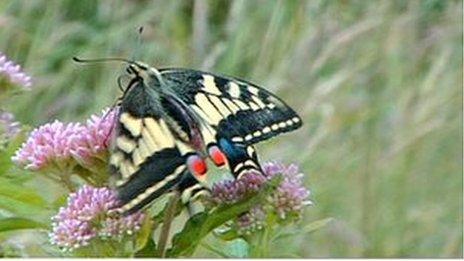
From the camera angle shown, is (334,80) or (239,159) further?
(334,80)

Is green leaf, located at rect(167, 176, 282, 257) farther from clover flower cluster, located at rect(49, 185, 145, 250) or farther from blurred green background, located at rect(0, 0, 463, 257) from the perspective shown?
blurred green background, located at rect(0, 0, 463, 257)

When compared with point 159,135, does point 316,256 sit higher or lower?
higher

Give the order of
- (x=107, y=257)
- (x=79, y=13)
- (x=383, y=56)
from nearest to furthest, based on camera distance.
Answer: (x=107, y=257) → (x=383, y=56) → (x=79, y=13)

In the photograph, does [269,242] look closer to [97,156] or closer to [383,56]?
[97,156]

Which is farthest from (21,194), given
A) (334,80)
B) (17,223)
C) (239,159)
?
(334,80)

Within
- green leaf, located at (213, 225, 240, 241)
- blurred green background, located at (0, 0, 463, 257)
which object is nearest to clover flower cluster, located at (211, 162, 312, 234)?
green leaf, located at (213, 225, 240, 241)

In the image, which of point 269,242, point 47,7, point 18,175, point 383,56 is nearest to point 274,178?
point 269,242

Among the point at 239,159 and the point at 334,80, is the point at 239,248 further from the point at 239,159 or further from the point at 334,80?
the point at 334,80
